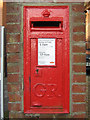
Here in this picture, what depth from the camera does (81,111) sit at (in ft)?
6.88

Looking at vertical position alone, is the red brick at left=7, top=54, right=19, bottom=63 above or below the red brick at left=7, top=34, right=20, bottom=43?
below

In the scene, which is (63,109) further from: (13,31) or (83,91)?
(13,31)

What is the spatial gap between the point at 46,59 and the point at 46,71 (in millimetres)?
168

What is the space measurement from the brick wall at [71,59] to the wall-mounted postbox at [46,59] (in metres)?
0.08

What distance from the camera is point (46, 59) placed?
2.02 m

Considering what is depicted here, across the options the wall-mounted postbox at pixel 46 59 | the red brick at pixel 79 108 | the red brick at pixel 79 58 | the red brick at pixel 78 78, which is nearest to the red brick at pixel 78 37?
the wall-mounted postbox at pixel 46 59

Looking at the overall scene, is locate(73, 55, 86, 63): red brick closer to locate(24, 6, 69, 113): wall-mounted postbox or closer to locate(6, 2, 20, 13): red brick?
locate(24, 6, 69, 113): wall-mounted postbox

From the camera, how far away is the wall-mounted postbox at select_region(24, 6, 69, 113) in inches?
78.4

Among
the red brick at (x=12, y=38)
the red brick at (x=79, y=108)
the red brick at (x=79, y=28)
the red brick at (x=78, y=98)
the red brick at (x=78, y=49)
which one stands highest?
the red brick at (x=79, y=28)

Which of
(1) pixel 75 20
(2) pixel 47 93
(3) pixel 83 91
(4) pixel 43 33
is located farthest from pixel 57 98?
(1) pixel 75 20

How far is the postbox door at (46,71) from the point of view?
202cm

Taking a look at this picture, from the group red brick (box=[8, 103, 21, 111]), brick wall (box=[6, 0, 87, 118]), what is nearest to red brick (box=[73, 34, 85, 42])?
brick wall (box=[6, 0, 87, 118])

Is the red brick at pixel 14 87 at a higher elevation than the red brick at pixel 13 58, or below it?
below

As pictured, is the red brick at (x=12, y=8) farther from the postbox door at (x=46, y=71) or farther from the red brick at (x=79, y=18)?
the red brick at (x=79, y=18)
